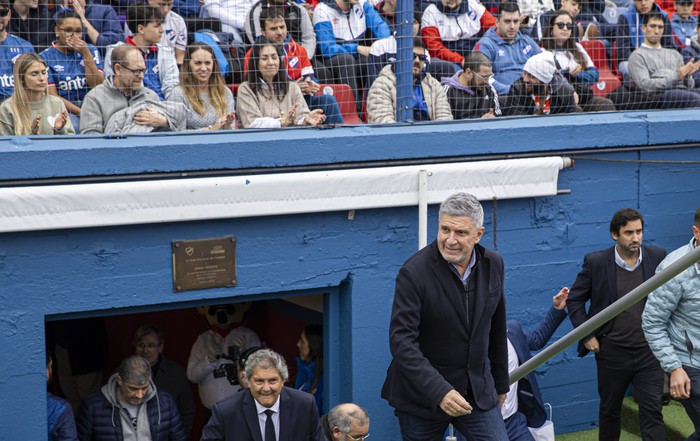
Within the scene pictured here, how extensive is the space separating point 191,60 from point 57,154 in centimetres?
134

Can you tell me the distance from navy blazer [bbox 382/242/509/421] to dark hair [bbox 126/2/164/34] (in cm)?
332

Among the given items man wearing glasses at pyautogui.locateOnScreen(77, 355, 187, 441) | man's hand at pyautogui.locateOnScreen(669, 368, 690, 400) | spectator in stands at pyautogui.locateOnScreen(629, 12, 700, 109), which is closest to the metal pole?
man's hand at pyautogui.locateOnScreen(669, 368, 690, 400)

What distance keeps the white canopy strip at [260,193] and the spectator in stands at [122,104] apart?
2.17ft

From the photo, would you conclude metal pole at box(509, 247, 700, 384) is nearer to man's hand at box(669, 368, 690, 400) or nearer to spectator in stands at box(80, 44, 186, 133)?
man's hand at box(669, 368, 690, 400)

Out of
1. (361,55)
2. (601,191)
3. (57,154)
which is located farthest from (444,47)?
(57,154)

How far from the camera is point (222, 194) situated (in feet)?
21.1

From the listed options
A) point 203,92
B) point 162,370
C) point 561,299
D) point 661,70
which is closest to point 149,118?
point 203,92

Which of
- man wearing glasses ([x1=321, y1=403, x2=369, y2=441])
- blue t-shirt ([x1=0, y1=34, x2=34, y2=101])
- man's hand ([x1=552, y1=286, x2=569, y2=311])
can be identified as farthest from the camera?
man's hand ([x1=552, y1=286, x2=569, y2=311])

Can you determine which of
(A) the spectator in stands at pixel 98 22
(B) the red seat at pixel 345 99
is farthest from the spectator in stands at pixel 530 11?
(A) the spectator in stands at pixel 98 22

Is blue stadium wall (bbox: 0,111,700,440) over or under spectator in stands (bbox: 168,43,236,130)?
under

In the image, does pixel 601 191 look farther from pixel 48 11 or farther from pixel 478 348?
pixel 48 11

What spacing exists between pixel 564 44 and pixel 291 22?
251 centimetres

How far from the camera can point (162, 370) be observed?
7836mm

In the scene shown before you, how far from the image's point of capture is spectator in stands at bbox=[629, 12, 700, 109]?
8.80m
